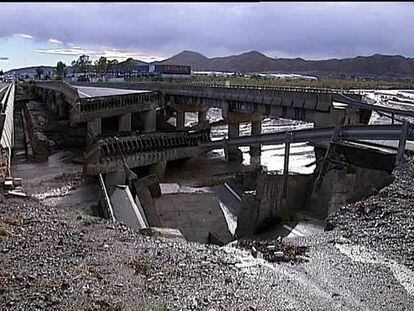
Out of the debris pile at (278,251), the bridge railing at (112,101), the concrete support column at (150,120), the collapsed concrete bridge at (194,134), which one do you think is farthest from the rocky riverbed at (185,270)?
the concrete support column at (150,120)

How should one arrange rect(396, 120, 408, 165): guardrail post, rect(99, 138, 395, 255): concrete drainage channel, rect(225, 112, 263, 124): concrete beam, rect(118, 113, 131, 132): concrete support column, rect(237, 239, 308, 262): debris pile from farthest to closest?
rect(118, 113, 131, 132): concrete support column → rect(225, 112, 263, 124): concrete beam → rect(99, 138, 395, 255): concrete drainage channel → rect(396, 120, 408, 165): guardrail post → rect(237, 239, 308, 262): debris pile

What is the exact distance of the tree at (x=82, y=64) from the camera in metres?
155

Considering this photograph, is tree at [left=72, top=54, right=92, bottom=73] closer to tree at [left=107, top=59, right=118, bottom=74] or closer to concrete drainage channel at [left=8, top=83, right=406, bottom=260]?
tree at [left=107, top=59, right=118, bottom=74]

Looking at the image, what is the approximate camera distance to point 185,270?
33.3 ft

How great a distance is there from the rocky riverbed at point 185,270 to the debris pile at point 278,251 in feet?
0.56

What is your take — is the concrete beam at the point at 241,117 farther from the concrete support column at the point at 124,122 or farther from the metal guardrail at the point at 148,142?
the concrete support column at the point at 124,122

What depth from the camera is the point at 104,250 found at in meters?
11.1

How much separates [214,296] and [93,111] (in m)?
36.9

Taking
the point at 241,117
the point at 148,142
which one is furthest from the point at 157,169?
the point at 241,117

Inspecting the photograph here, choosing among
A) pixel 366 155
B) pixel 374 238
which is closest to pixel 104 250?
pixel 374 238

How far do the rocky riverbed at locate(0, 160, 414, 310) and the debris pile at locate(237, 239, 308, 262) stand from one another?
17cm

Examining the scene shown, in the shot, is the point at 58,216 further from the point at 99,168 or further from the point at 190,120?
the point at 190,120

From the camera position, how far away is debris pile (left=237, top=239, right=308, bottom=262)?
440 inches

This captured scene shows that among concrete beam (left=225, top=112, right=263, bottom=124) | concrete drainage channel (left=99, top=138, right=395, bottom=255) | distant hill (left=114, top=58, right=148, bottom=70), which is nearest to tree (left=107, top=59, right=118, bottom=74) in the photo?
distant hill (left=114, top=58, right=148, bottom=70)
